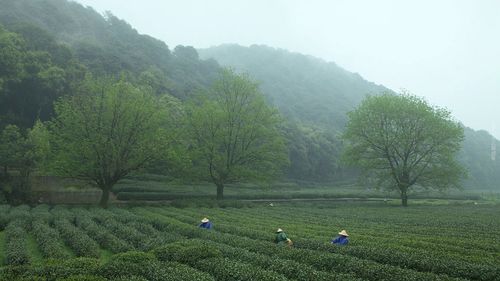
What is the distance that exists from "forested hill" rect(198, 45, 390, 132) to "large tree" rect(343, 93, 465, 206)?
73.1 meters

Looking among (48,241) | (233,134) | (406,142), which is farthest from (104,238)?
(406,142)

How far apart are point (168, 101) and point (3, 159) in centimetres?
2818

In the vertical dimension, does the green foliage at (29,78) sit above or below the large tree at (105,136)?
above

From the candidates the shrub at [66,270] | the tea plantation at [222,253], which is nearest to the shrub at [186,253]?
the tea plantation at [222,253]

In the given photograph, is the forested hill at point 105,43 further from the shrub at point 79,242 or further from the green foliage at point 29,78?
the shrub at point 79,242

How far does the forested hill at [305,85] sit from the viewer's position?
140 metres

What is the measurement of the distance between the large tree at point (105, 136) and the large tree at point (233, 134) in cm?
839

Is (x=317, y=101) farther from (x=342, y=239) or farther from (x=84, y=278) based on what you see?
(x=84, y=278)

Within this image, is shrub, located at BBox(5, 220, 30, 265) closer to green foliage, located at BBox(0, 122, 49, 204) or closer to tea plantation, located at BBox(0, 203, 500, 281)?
tea plantation, located at BBox(0, 203, 500, 281)

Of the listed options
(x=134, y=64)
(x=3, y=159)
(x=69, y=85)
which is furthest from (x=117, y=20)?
(x=3, y=159)

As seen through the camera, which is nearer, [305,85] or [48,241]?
[48,241]

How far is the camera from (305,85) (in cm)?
16300

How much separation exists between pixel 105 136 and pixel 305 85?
13145 centimetres

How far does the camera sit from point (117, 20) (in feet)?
400
